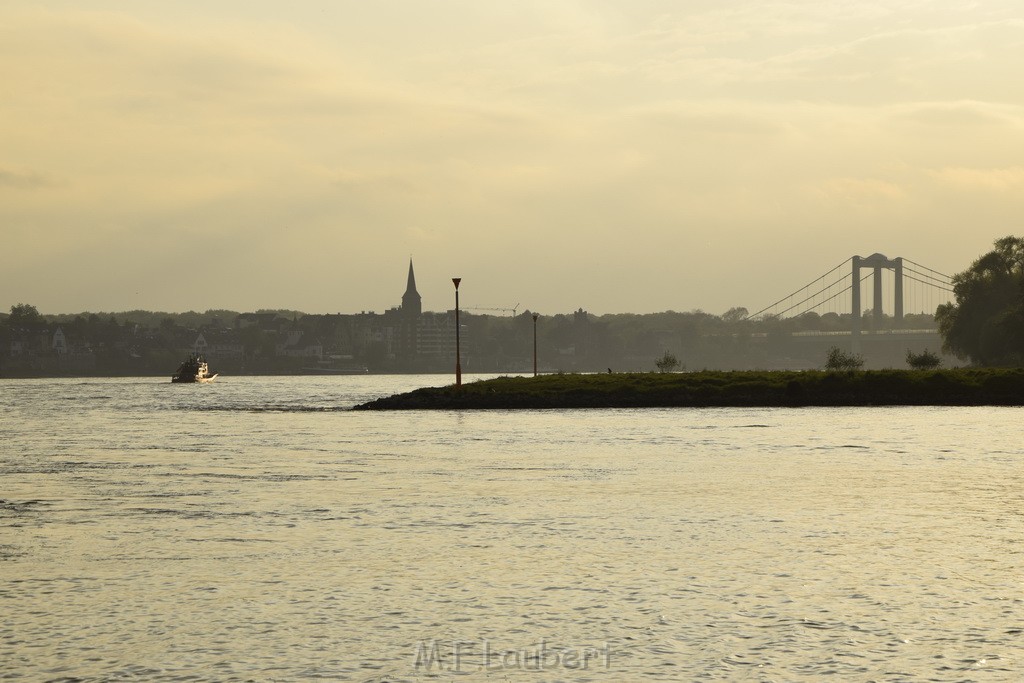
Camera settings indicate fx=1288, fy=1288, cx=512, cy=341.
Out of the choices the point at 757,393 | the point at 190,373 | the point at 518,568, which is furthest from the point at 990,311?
the point at 190,373

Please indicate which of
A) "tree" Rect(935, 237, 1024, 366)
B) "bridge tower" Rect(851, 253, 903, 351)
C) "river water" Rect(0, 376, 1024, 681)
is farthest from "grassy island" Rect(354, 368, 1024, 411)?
"bridge tower" Rect(851, 253, 903, 351)

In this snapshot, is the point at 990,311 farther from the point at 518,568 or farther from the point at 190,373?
the point at 190,373

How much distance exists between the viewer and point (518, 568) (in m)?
15.0

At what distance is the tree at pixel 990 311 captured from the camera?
86375 millimetres

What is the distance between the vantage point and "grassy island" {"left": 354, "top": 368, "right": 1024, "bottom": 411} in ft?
222

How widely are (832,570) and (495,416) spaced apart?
45799mm

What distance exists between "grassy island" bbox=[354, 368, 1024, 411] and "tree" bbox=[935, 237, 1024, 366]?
545 inches

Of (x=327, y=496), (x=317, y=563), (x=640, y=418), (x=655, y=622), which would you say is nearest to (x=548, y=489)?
(x=327, y=496)

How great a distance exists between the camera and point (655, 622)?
38.9 ft

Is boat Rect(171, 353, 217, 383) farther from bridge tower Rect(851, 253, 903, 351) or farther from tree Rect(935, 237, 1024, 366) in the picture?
tree Rect(935, 237, 1024, 366)

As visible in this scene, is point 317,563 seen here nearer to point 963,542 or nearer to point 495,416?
A: point 963,542

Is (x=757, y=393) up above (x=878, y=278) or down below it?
below

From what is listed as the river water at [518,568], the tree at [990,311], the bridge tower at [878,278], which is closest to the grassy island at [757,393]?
the tree at [990,311]

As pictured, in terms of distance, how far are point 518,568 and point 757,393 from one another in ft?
186
